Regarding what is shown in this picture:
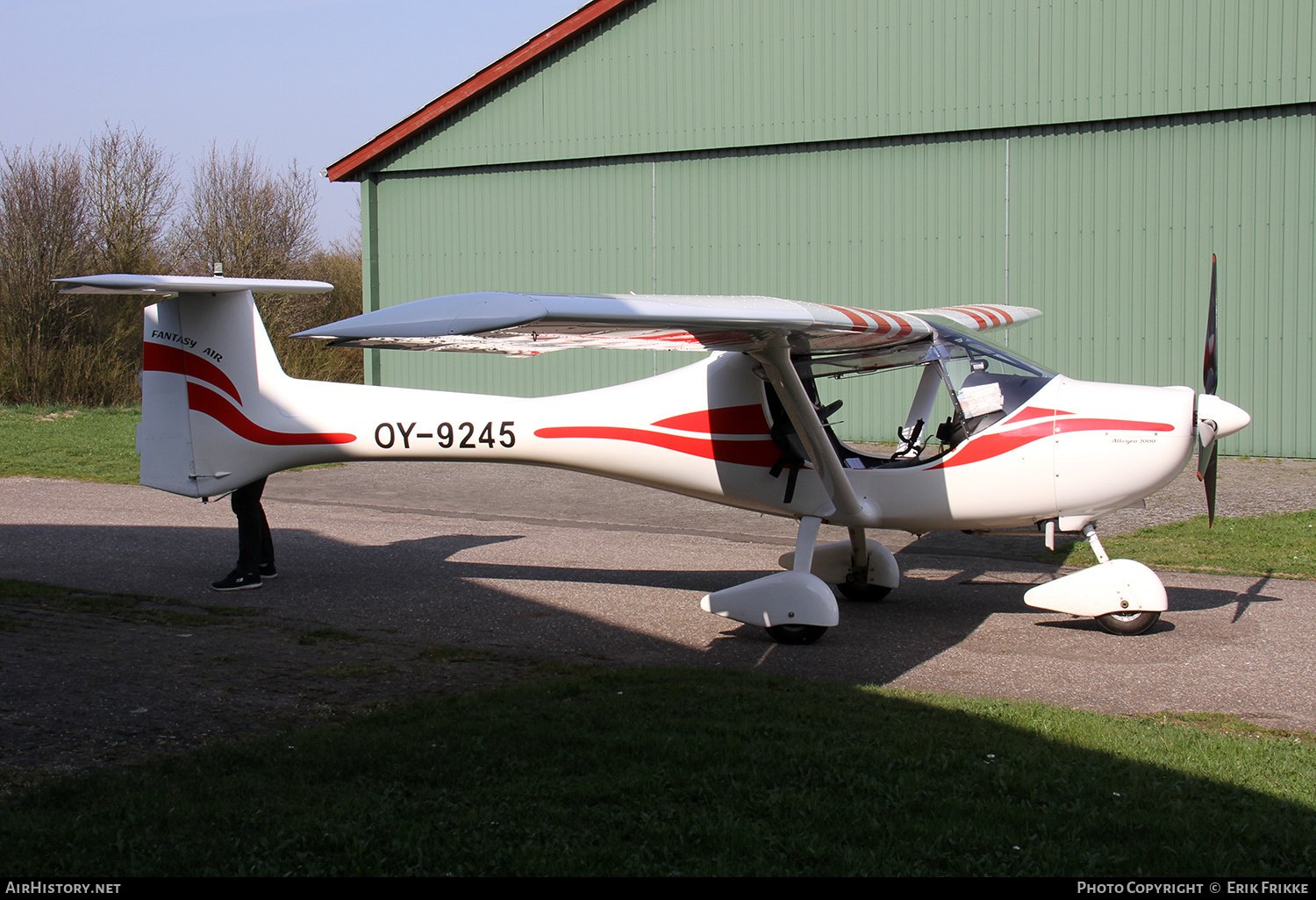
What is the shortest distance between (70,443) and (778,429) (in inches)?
615

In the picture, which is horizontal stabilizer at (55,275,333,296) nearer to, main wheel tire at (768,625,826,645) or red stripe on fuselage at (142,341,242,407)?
red stripe on fuselage at (142,341,242,407)

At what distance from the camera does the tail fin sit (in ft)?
27.2

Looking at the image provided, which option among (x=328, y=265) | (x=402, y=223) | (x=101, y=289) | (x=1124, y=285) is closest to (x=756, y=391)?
(x=101, y=289)

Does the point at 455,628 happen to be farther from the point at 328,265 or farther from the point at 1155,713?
the point at 328,265

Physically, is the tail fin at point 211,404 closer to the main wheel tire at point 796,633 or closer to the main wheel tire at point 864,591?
the main wheel tire at point 796,633

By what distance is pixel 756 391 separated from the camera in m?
7.73

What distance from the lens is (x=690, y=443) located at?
7898mm

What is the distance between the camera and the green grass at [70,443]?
51.8 ft

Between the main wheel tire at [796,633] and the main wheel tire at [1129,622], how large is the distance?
6.22ft

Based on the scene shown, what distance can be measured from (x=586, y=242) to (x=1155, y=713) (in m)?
15.9

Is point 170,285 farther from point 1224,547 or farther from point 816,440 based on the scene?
point 1224,547

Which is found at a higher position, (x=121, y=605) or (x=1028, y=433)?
(x=1028, y=433)

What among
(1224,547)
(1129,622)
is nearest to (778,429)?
(1129,622)

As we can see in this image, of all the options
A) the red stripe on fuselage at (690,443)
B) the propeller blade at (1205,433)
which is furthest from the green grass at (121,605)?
the propeller blade at (1205,433)
